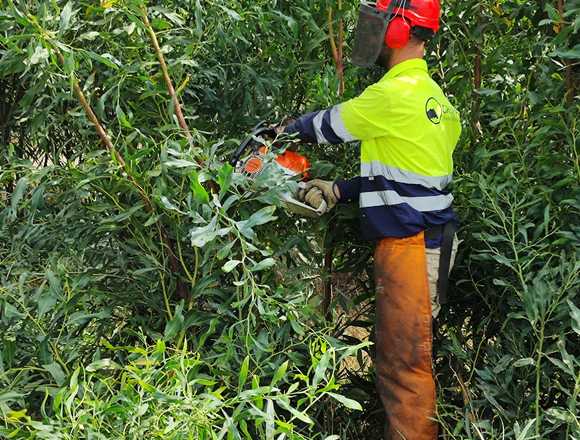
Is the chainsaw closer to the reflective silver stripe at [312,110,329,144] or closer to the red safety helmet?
the reflective silver stripe at [312,110,329,144]

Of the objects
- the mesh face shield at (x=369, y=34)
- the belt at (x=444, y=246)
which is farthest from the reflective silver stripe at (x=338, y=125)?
the belt at (x=444, y=246)

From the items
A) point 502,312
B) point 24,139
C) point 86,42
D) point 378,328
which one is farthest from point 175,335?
point 24,139

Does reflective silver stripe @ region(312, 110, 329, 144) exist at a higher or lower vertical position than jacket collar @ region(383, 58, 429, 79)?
lower

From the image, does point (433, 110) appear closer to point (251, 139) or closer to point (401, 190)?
point (401, 190)

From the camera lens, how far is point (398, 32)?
11.2 ft

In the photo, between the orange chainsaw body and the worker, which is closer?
the orange chainsaw body

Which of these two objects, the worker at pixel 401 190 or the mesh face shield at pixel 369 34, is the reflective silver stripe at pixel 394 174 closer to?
the worker at pixel 401 190

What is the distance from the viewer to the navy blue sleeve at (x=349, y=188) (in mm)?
3404

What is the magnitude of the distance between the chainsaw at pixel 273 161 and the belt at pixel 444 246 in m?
0.51

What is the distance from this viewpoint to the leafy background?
2758mm

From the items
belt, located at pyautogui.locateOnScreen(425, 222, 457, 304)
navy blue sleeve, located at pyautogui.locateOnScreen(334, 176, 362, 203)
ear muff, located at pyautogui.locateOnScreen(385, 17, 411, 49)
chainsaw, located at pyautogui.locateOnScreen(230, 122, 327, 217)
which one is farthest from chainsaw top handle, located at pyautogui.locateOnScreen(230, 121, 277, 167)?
belt, located at pyautogui.locateOnScreen(425, 222, 457, 304)

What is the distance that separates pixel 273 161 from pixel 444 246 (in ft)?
2.95

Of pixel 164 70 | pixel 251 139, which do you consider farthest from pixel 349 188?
pixel 164 70

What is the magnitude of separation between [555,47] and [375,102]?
77 cm
